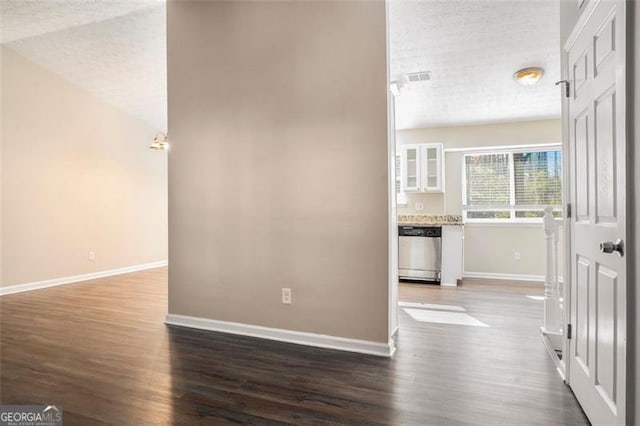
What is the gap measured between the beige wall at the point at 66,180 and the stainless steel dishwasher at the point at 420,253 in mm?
4687

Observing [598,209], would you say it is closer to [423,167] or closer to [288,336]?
[288,336]

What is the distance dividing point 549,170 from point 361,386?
16.6ft

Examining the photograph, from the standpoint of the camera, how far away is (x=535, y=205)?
553cm

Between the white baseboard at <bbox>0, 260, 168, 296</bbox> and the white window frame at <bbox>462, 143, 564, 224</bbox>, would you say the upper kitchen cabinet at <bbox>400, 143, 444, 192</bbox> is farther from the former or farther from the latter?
the white baseboard at <bbox>0, 260, 168, 296</bbox>

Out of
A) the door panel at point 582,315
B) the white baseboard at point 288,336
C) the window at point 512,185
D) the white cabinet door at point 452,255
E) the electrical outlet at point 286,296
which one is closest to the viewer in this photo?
the door panel at point 582,315

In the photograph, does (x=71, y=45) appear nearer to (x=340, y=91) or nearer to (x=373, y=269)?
(x=340, y=91)

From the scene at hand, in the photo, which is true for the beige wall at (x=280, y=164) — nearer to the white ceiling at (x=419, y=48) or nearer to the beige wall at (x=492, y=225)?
the white ceiling at (x=419, y=48)

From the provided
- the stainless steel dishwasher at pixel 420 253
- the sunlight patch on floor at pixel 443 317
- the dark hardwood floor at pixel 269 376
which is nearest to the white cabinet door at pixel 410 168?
the stainless steel dishwasher at pixel 420 253

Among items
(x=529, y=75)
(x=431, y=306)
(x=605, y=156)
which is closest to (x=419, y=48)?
(x=529, y=75)

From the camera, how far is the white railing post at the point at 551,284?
2916 mm

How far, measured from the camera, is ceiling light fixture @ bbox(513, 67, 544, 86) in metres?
3.84

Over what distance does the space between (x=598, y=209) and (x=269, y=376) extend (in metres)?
2.04

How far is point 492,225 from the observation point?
5.64m

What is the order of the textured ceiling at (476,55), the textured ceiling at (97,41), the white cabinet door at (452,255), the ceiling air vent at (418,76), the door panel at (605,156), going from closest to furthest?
the door panel at (605,156) → the textured ceiling at (476,55) → the textured ceiling at (97,41) → the ceiling air vent at (418,76) → the white cabinet door at (452,255)
